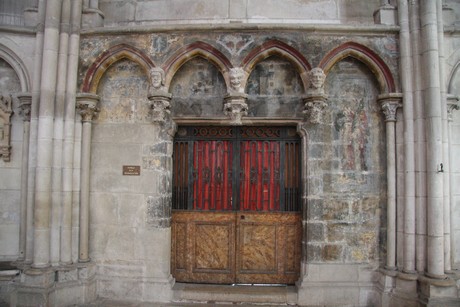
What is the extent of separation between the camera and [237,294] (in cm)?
500

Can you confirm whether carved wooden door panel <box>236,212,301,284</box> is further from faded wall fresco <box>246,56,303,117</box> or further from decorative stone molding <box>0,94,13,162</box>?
decorative stone molding <box>0,94,13,162</box>

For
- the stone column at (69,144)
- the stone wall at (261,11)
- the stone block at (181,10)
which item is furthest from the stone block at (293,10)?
the stone column at (69,144)

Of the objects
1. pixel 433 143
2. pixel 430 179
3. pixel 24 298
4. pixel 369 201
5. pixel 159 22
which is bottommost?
pixel 24 298

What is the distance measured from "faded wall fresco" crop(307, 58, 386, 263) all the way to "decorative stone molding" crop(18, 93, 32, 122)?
4290mm

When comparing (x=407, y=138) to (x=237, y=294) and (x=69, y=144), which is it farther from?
(x=69, y=144)

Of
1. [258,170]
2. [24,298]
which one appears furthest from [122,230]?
[258,170]

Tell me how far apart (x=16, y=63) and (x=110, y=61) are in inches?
54.7

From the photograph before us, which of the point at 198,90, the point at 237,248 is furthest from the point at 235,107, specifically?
the point at 237,248

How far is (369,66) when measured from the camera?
5.04 meters

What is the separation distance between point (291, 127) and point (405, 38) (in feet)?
6.77

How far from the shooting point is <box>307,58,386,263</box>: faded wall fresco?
16.4 ft

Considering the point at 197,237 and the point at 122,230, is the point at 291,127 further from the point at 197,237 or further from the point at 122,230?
the point at 122,230

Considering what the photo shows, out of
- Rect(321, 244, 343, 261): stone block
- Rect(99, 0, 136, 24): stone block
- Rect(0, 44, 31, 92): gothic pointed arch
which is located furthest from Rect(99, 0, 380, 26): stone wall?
Rect(321, 244, 343, 261): stone block

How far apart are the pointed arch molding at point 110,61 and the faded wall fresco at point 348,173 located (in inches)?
112
